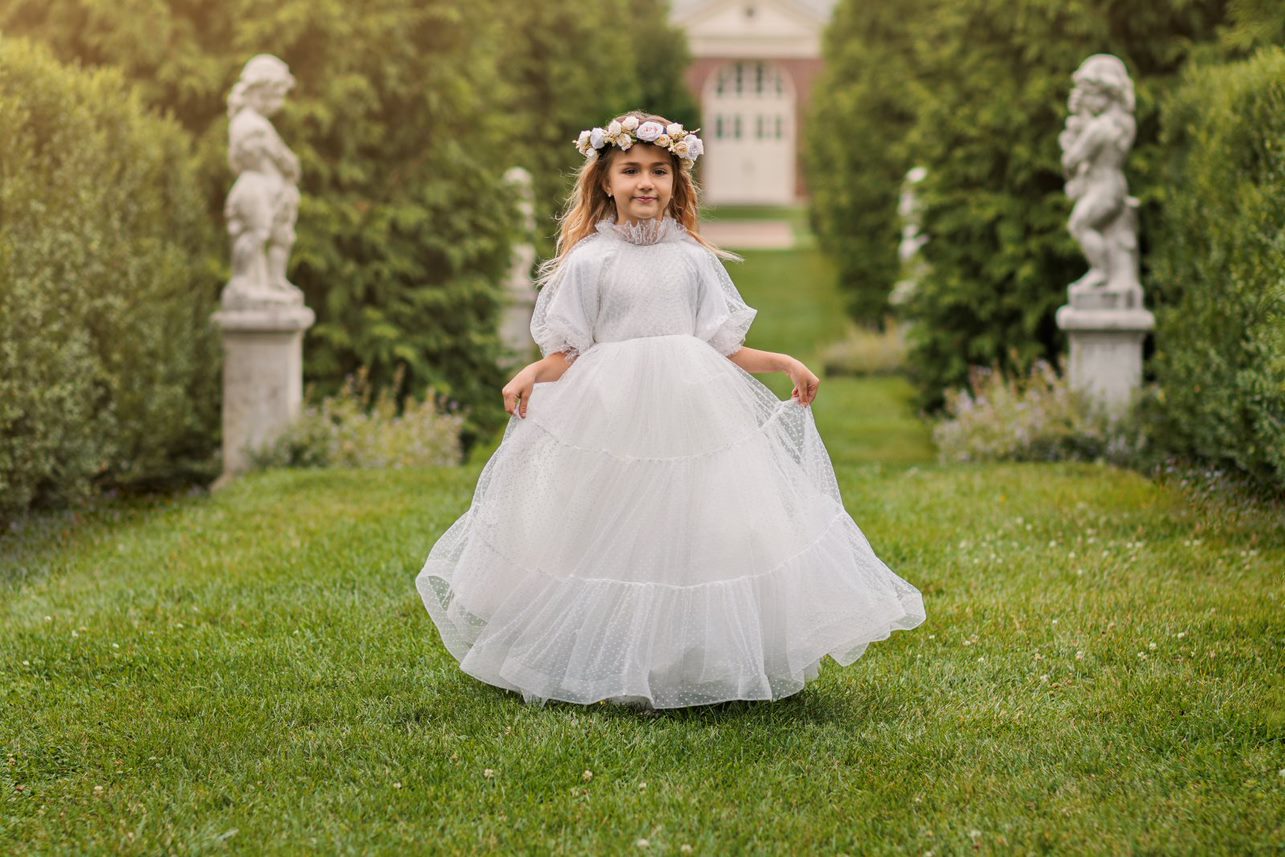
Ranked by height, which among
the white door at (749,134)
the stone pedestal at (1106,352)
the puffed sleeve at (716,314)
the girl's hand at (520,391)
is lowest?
the stone pedestal at (1106,352)

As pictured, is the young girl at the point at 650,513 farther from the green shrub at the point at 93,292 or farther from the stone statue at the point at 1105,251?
the stone statue at the point at 1105,251

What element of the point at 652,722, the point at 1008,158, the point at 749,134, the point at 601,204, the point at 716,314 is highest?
the point at 749,134

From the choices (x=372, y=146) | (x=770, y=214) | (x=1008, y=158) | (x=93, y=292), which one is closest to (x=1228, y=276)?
(x=1008, y=158)

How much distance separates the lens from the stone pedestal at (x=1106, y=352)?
28.3ft

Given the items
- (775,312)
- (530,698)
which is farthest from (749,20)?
(530,698)

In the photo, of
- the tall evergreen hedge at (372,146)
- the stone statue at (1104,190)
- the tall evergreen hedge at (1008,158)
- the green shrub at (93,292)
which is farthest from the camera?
the tall evergreen hedge at (1008,158)

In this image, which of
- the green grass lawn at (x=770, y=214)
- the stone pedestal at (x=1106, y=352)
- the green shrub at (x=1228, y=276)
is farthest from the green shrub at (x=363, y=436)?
the green grass lawn at (x=770, y=214)

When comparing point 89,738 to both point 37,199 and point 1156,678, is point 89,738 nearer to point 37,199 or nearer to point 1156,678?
point 1156,678

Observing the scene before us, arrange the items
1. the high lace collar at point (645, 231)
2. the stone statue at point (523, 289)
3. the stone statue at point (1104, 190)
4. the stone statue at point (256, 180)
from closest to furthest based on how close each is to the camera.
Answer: the high lace collar at point (645, 231) < the stone statue at point (256, 180) < the stone statue at point (1104, 190) < the stone statue at point (523, 289)

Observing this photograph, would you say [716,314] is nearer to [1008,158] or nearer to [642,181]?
[642,181]

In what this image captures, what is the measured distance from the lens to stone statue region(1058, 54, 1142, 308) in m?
8.55

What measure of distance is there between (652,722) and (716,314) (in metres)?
1.20

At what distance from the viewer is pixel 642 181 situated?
13.5 ft

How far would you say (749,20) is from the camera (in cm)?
4825
